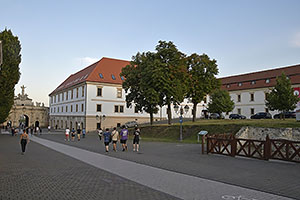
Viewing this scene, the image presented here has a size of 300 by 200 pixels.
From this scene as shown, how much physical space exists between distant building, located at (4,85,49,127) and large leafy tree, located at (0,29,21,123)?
4234 cm

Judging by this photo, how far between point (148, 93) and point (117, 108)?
76.7ft

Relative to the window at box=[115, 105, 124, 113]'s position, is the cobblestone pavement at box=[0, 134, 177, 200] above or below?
below

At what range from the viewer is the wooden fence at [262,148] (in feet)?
45.1

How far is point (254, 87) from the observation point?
199 ft

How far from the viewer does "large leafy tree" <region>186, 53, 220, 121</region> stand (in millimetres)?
42281

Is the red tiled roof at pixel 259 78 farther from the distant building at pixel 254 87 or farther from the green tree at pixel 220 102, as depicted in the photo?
the green tree at pixel 220 102

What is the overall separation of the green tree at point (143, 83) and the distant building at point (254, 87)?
29184 mm

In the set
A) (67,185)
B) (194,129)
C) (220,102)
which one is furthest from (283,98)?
(67,185)

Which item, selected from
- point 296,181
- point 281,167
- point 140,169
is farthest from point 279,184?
point 140,169

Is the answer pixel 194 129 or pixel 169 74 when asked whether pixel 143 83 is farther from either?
pixel 194 129

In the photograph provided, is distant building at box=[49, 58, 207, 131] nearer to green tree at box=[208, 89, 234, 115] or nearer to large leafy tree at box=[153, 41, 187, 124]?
green tree at box=[208, 89, 234, 115]

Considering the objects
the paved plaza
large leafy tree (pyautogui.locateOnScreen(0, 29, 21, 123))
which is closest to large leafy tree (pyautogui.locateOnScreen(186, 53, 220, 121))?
large leafy tree (pyautogui.locateOnScreen(0, 29, 21, 123))

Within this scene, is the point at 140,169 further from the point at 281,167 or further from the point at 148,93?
the point at 148,93

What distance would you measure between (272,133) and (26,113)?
3023 inches
